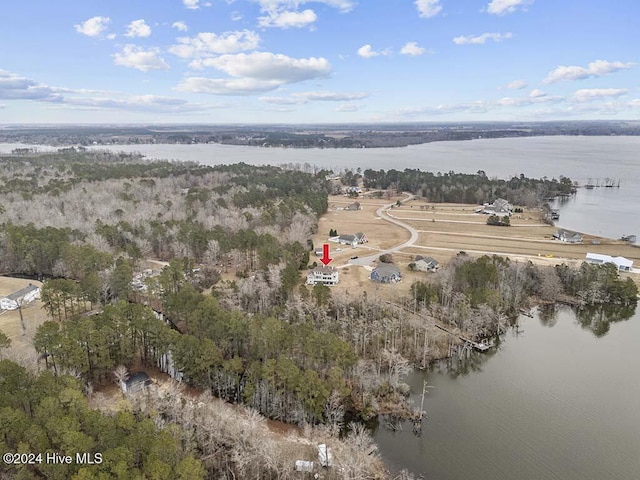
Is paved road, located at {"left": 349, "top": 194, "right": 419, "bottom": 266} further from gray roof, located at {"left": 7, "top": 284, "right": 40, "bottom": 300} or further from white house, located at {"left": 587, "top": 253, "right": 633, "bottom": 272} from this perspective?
gray roof, located at {"left": 7, "top": 284, "right": 40, "bottom": 300}

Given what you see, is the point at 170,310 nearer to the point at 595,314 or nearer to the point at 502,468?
the point at 502,468

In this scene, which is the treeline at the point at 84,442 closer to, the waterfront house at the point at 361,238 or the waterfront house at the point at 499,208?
the waterfront house at the point at 361,238

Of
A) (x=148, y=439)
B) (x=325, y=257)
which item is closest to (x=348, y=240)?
(x=325, y=257)

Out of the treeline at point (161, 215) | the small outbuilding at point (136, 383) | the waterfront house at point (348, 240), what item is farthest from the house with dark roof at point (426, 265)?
the small outbuilding at point (136, 383)

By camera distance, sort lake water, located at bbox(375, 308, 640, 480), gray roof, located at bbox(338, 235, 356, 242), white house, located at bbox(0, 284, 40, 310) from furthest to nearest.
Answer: gray roof, located at bbox(338, 235, 356, 242)
white house, located at bbox(0, 284, 40, 310)
lake water, located at bbox(375, 308, 640, 480)

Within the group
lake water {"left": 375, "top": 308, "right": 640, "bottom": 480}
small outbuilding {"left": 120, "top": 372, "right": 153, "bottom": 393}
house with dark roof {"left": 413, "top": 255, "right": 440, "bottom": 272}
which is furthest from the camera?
house with dark roof {"left": 413, "top": 255, "right": 440, "bottom": 272}

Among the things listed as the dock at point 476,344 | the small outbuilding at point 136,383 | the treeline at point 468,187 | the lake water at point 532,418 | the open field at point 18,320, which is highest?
the treeline at point 468,187

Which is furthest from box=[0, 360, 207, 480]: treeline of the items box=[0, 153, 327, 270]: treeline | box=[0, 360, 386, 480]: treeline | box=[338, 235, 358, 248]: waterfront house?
box=[338, 235, 358, 248]: waterfront house
